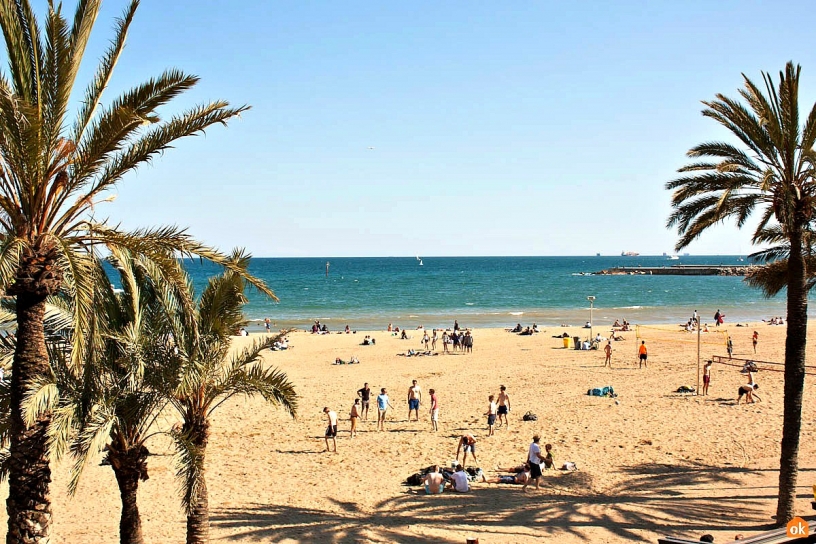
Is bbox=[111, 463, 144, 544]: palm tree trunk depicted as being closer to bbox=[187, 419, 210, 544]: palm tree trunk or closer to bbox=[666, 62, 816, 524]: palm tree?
bbox=[187, 419, 210, 544]: palm tree trunk

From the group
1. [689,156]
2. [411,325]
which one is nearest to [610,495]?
[689,156]

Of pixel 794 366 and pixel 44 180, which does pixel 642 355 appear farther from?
pixel 44 180

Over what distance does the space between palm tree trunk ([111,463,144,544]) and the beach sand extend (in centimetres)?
145

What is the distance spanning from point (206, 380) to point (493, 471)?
312 inches

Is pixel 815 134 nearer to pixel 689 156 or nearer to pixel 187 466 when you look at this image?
pixel 689 156

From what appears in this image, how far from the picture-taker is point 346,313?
62.5 metres

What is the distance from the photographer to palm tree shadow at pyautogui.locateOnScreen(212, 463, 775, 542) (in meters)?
10.8

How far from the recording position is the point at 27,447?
6355 mm

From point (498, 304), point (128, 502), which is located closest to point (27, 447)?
point (128, 502)

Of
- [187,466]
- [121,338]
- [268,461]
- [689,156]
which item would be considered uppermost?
[689,156]

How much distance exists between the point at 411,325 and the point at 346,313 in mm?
11952

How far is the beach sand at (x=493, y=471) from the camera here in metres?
11.1

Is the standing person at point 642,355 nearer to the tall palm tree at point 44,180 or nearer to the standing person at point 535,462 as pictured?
the standing person at point 535,462

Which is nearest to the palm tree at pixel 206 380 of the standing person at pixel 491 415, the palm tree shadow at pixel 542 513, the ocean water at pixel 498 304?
the palm tree shadow at pixel 542 513
